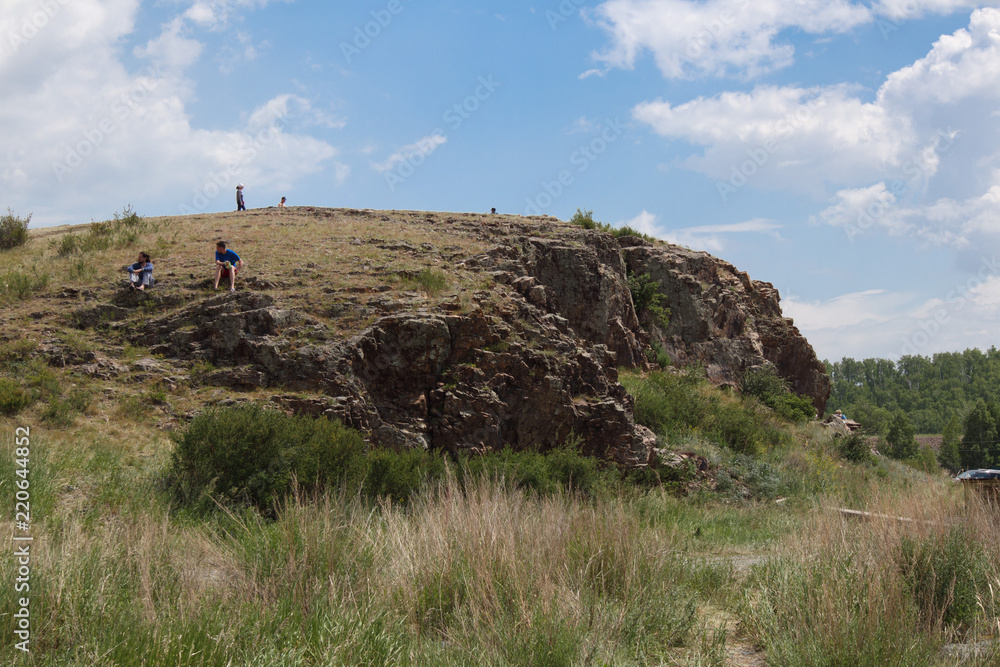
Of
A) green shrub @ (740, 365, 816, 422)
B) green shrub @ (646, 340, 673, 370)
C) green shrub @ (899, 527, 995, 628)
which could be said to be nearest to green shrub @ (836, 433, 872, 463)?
green shrub @ (740, 365, 816, 422)

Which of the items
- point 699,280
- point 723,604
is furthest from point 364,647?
point 699,280

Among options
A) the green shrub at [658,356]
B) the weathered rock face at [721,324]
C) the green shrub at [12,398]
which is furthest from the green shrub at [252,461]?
the weathered rock face at [721,324]

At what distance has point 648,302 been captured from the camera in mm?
30281

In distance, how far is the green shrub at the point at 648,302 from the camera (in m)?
30.0

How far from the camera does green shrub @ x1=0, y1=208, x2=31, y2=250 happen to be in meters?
24.3

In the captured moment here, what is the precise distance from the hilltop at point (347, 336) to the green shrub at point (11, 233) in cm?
75

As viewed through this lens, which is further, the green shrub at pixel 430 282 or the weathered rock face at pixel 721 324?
the weathered rock face at pixel 721 324

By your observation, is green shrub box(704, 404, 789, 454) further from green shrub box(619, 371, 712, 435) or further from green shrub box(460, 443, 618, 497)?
green shrub box(460, 443, 618, 497)

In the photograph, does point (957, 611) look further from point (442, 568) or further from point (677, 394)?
point (677, 394)

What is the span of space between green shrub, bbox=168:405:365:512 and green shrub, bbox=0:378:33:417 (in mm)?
4007

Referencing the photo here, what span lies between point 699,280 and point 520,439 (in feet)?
64.2

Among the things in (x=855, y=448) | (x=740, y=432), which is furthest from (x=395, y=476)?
(x=855, y=448)

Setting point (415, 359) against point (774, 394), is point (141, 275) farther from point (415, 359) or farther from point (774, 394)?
point (774, 394)

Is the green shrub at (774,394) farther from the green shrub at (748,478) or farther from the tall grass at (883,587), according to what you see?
the tall grass at (883,587)
